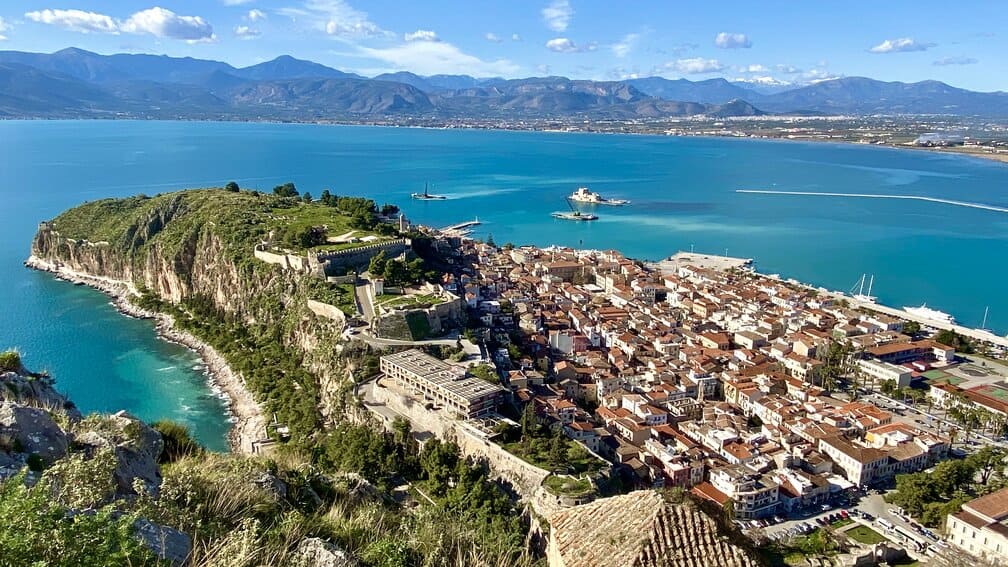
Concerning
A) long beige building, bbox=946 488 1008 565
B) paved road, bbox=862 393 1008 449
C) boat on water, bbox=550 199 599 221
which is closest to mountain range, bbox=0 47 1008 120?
boat on water, bbox=550 199 599 221

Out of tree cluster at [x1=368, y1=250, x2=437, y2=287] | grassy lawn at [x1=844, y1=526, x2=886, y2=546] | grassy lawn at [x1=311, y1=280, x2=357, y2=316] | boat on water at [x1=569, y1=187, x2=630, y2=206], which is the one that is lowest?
grassy lawn at [x1=844, y1=526, x2=886, y2=546]

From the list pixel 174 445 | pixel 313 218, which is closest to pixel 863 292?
pixel 313 218

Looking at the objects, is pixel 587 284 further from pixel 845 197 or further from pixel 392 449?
pixel 845 197

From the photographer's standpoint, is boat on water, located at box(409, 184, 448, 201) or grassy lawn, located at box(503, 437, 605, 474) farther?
boat on water, located at box(409, 184, 448, 201)

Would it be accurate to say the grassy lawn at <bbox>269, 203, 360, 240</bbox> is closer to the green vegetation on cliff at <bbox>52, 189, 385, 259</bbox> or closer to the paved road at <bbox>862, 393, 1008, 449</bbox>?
→ the green vegetation on cliff at <bbox>52, 189, 385, 259</bbox>

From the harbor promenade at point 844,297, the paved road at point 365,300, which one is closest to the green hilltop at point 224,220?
the paved road at point 365,300
